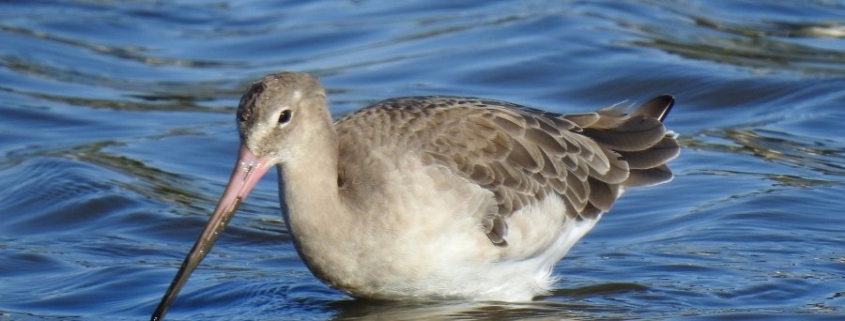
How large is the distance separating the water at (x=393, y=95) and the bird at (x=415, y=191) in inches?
15.3

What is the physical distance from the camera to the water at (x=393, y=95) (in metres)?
9.42

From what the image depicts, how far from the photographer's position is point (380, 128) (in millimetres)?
8664

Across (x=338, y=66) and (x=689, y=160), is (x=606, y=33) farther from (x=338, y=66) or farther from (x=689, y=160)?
(x=689, y=160)

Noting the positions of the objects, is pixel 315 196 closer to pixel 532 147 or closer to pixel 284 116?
pixel 284 116

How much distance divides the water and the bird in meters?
0.39

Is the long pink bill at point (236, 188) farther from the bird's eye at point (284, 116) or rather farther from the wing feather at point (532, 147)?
the wing feather at point (532, 147)

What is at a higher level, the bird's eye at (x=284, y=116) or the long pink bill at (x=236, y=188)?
the bird's eye at (x=284, y=116)

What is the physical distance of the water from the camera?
9.42 m

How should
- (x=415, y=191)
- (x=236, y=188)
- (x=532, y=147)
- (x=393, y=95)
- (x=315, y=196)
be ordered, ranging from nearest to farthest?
(x=236, y=188), (x=315, y=196), (x=415, y=191), (x=532, y=147), (x=393, y=95)

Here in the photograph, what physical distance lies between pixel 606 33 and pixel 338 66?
262cm

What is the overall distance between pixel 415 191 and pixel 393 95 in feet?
18.6

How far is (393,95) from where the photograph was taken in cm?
1406

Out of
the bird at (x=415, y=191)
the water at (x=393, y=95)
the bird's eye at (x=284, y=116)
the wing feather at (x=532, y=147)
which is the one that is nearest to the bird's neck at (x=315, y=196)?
the bird at (x=415, y=191)

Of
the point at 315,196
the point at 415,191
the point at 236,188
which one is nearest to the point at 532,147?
the point at 415,191
